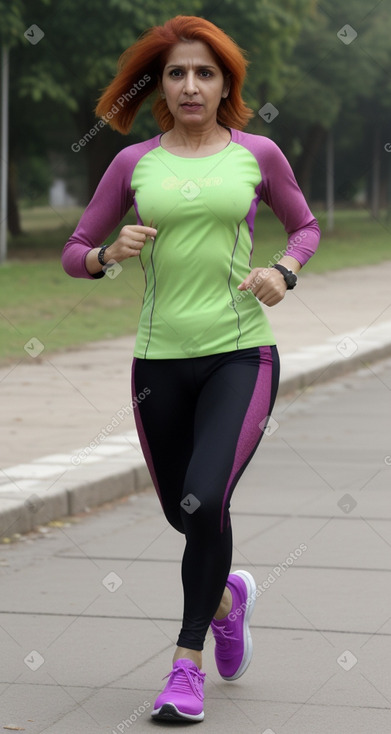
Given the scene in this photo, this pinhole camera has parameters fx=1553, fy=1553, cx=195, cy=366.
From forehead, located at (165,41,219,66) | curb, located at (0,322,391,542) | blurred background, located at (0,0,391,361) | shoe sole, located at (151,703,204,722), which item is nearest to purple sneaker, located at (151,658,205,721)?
shoe sole, located at (151,703,204,722)

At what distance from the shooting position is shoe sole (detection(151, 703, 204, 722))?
13.9ft

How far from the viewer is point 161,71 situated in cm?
459

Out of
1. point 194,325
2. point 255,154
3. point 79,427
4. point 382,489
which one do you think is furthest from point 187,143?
point 79,427

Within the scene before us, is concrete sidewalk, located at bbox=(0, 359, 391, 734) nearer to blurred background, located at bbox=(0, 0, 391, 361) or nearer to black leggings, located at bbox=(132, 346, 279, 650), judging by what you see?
black leggings, located at bbox=(132, 346, 279, 650)

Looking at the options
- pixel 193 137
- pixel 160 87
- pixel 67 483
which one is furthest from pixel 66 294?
pixel 193 137

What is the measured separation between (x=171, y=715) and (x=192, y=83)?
1.77m

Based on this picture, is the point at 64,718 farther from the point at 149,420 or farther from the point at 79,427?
the point at 79,427

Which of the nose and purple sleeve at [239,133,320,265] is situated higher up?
the nose

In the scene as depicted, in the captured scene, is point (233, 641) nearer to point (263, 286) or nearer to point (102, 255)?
point (263, 286)

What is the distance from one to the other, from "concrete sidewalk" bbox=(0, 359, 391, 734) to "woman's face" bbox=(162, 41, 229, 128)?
1.70 metres

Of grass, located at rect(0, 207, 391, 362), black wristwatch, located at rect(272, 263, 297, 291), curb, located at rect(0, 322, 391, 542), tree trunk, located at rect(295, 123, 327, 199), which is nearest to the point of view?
black wristwatch, located at rect(272, 263, 297, 291)

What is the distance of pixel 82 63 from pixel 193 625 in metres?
25.9

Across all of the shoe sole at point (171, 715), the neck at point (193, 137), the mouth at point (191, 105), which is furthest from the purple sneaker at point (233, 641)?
the mouth at point (191, 105)

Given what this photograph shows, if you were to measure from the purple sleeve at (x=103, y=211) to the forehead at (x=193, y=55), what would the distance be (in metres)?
0.28
